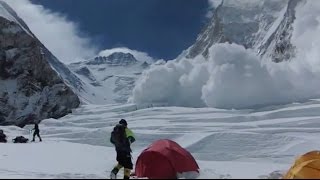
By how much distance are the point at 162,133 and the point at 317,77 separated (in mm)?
65240

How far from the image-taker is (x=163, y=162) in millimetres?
13953

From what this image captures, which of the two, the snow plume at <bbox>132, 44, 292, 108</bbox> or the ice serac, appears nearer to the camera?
the snow plume at <bbox>132, 44, 292, 108</bbox>

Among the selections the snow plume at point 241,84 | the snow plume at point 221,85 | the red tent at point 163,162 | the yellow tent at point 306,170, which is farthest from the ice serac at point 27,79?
the yellow tent at point 306,170

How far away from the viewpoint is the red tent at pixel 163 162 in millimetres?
13828

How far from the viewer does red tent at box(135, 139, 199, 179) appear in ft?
45.4

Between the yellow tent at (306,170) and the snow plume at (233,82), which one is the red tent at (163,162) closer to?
the yellow tent at (306,170)

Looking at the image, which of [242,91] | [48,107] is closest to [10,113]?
[48,107]

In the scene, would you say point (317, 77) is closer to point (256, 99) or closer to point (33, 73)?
point (256, 99)

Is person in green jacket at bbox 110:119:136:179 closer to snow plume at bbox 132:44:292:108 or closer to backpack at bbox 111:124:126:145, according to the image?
backpack at bbox 111:124:126:145

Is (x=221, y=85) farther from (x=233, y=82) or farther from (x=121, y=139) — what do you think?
(x=121, y=139)

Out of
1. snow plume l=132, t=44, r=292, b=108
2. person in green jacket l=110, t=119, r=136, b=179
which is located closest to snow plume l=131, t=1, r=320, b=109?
snow plume l=132, t=44, r=292, b=108

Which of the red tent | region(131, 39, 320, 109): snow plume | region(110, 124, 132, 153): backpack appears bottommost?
the red tent

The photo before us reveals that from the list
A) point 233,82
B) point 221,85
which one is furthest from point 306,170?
point 221,85

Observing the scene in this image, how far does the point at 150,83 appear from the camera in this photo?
14838 centimetres
